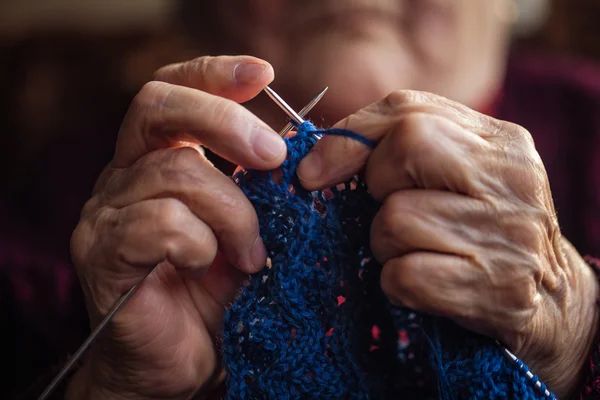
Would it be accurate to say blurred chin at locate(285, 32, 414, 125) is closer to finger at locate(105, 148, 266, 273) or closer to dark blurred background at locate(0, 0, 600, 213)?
finger at locate(105, 148, 266, 273)

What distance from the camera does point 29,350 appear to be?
3.66 ft

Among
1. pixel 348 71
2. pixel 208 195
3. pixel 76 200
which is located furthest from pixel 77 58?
pixel 208 195

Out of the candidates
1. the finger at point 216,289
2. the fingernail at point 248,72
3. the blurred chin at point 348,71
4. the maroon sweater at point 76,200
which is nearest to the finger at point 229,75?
the fingernail at point 248,72

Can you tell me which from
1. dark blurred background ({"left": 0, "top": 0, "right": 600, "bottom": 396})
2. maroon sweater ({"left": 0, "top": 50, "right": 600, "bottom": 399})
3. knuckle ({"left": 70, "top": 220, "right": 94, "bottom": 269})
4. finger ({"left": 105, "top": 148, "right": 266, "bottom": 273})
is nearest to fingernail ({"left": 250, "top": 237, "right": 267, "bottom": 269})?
finger ({"left": 105, "top": 148, "right": 266, "bottom": 273})

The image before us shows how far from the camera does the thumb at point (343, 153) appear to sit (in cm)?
59

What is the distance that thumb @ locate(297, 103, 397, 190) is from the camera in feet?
1.93

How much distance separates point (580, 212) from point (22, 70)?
1762 millimetres

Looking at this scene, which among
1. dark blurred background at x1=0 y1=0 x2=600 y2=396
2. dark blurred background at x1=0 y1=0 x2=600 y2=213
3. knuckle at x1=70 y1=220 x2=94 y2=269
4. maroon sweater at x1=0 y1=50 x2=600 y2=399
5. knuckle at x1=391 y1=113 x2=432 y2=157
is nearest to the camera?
knuckle at x1=391 y1=113 x2=432 y2=157

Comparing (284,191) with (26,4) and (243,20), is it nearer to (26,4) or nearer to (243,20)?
(243,20)

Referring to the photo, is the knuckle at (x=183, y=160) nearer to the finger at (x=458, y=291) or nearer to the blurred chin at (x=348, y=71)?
the finger at (x=458, y=291)

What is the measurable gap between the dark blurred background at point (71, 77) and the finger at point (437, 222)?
3.51 feet

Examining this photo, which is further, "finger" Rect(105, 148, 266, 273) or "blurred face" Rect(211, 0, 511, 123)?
"blurred face" Rect(211, 0, 511, 123)

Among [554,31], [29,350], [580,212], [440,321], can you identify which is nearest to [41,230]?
[29,350]

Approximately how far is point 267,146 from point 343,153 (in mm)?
→ 86
